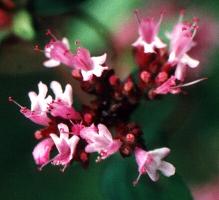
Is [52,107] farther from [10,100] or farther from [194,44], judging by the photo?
[194,44]

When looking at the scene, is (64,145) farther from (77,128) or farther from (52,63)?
(52,63)

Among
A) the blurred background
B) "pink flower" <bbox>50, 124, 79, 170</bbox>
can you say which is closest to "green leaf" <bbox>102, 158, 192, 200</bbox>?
the blurred background

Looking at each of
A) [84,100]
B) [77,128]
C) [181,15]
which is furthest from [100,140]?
[181,15]

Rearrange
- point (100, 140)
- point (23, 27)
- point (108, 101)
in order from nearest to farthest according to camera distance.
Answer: point (100, 140) < point (108, 101) < point (23, 27)

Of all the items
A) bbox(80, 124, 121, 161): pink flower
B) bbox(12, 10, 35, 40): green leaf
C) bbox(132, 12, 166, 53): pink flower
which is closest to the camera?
bbox(80, 124, 121, 161): pink flower

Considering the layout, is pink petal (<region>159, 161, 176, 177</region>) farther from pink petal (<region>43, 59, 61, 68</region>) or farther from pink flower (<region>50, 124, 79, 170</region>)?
pink petal (<region>43, 59, 61, 68</region>)

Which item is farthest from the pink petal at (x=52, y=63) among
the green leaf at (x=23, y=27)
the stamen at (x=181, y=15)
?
the stamen at (x=181, y=15)

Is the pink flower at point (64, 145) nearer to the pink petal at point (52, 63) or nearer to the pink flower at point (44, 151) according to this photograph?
the pink flower at point (44, 151)
